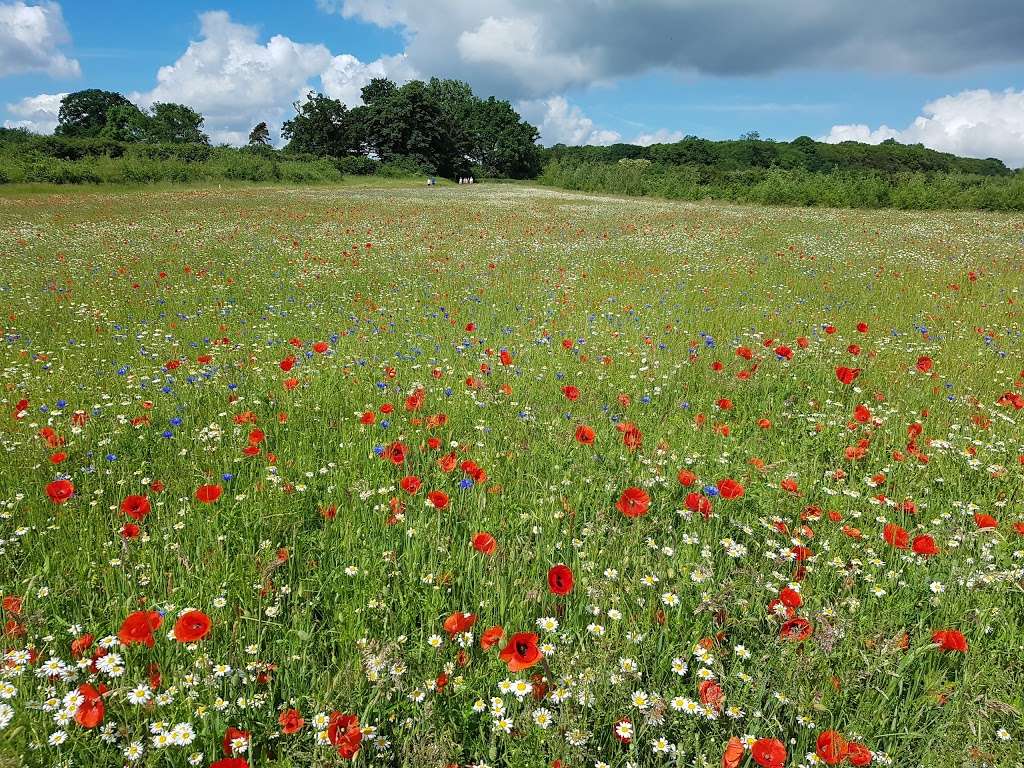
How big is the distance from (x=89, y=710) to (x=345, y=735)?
71cm

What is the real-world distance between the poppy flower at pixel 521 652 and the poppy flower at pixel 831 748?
2.78ft

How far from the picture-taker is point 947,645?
1943 mm

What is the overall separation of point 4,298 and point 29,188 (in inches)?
1223

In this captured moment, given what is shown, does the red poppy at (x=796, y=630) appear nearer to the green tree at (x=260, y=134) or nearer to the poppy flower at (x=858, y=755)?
the poppy flower at (x=858, y=755)

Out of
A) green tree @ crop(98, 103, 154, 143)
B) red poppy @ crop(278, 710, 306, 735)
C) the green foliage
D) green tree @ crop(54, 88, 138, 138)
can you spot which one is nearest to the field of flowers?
red poppy @ crop(278, 710, 306, 735)

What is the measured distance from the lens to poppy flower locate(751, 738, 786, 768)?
4.86 feet

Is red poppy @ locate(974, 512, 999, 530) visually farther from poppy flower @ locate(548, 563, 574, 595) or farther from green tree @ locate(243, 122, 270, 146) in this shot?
green tree @ locate(243, 122, 270, 146)

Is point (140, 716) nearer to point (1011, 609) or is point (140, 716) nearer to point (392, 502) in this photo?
point (392, 502)

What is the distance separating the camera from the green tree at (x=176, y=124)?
74.8 metres

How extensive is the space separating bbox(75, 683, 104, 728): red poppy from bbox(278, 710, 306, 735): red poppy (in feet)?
1.59

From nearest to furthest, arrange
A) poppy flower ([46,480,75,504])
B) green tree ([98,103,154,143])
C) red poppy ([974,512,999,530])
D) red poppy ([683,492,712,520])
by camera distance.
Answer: poppy flower ([46,480,75,504]) → red poppy ([683,492,712,520]) → red poppy ([974,512,999,530]) → green tree ([98,103,154,143])

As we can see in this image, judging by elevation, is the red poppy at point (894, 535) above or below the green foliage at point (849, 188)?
below

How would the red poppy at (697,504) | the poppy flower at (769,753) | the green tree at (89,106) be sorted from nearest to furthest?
the poppy flower at (769,753), the red poppy at (697,504), the green tree at (89,106)

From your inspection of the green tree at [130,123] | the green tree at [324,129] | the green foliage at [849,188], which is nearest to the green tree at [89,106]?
the green tree at [130,123]
